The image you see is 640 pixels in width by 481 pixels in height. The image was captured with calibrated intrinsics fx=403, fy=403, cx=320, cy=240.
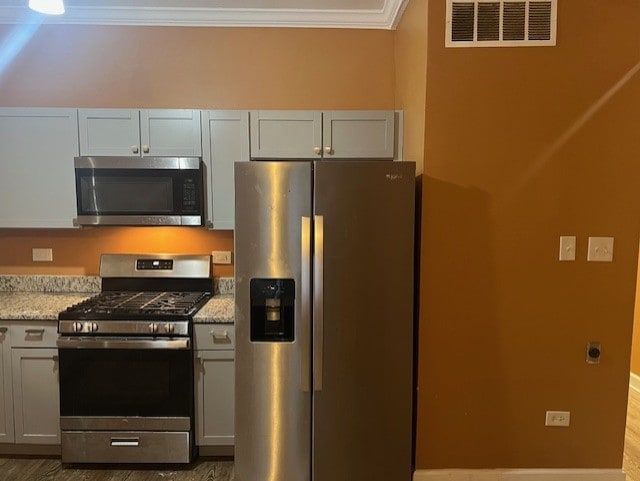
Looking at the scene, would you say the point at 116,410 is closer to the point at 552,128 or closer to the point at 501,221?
the point at 501,221

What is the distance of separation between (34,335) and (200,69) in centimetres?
197

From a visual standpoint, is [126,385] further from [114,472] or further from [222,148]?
[222,148]

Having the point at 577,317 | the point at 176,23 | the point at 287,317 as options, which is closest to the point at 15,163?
the point at 176,23

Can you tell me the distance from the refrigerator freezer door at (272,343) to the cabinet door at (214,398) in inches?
13.2

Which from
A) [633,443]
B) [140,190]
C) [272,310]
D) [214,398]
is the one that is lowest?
[633,443]

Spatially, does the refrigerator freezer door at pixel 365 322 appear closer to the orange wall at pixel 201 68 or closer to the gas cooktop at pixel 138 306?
the gas cooktop at pixel 138 306

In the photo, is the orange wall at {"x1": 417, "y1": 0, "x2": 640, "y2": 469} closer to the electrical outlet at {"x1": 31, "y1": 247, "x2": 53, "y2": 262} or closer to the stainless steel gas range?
the stainless steel gas range

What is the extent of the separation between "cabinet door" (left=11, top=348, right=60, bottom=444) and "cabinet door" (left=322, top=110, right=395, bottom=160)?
2.05 m

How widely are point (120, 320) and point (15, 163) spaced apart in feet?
4.08

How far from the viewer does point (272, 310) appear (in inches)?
78.0

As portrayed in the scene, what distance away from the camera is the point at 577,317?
6.81ft

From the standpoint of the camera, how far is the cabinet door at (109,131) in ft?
8.18

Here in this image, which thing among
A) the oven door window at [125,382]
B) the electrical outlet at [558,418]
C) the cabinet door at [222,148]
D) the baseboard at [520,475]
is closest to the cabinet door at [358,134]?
the cabinet door at [222,148]

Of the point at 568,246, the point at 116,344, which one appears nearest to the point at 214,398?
the point at 116,344
